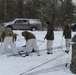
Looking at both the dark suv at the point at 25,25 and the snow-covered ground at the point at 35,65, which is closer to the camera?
the snow-covered ground at the point at 35,65

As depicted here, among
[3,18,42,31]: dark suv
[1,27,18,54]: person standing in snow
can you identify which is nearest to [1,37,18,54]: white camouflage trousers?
[1,27,18,54]: person standing in snow

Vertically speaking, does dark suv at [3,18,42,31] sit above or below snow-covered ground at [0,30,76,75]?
above

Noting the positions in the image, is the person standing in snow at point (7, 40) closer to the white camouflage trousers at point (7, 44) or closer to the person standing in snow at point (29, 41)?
the white camouflage trousers at point (7, 44)

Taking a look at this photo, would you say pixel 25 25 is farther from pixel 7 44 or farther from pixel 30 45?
pixel 7 44

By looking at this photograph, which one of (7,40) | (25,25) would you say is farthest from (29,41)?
(25,25)

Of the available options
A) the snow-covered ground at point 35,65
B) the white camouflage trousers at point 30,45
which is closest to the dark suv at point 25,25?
the white camouflage trousers at point 30,45

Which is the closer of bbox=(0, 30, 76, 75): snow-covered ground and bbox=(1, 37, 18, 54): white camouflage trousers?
bbox=(0, 30, 76, 75): snow-covered ground

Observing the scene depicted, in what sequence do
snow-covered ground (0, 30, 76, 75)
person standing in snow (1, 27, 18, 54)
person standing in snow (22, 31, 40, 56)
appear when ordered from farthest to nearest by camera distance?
person standing in snow (22, 31, 40, 56)
person standing in snow (1, 27, 18, 54)
snow-covered ground (0, 30, 76, 75)

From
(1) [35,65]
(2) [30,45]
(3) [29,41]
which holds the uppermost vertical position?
(3) [29,41]

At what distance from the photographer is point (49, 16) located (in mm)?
58625

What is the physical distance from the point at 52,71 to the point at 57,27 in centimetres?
4778

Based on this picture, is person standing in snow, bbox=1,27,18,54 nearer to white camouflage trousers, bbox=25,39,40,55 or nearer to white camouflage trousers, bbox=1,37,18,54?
white camouflage trousers, bbox=1,37,18,54

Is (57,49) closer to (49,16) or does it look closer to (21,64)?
(21,64)

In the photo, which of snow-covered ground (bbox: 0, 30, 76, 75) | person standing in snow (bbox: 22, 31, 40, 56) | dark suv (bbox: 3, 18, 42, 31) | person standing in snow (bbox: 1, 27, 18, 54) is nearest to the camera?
snow-covered ground (bbox: 0, 30, 76, 75)
